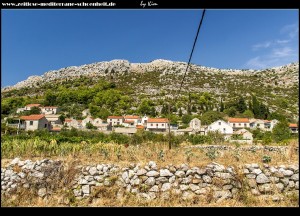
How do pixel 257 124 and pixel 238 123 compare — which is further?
pixel 238 123

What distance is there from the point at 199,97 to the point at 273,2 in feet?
283

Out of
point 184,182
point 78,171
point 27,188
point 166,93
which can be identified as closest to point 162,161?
point 184,182

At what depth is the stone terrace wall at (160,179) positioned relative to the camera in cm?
595

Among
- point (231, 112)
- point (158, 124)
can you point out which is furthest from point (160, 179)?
point (231, 112)

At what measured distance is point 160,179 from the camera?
20.3ft

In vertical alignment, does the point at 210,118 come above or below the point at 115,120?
above

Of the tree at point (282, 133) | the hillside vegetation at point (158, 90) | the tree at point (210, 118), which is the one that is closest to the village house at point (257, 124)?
the hillside vegetation at point (158, 90)

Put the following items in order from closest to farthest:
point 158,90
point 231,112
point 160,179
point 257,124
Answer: point 160,179 < point 257,124 < point 231,112 < point 158,90

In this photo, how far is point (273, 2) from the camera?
3297mm

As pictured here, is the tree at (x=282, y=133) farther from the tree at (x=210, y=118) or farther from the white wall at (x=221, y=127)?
the tree at (x=210, y=118)

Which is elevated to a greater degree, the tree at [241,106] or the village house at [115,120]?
the tree at [241,106]

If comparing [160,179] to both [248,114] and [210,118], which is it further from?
[248,114]

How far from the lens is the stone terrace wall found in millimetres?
5945

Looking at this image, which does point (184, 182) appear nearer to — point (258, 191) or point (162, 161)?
point (162, 161)
